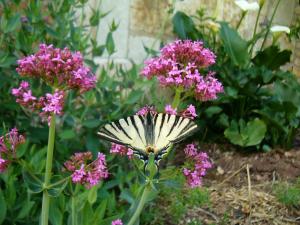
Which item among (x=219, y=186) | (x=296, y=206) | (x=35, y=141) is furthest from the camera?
(x=219, y=186)

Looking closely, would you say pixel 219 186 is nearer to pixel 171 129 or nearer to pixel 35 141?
pixel 35 141

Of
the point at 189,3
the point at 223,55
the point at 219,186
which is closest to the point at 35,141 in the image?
the point at 219,186

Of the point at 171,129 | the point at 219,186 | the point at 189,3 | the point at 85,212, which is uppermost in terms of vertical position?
the point at 189,3

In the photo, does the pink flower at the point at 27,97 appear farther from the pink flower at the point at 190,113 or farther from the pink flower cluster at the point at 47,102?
the pink flower at the point at 190,113

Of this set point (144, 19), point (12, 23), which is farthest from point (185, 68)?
point (144, 19)

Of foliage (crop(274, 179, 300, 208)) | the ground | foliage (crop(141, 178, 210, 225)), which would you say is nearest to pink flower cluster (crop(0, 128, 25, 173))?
foliage (crop(141, 178, 210, 225))

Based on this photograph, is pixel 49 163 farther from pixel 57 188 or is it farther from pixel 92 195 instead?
pixel 92 195

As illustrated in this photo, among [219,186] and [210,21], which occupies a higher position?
[210,21]
